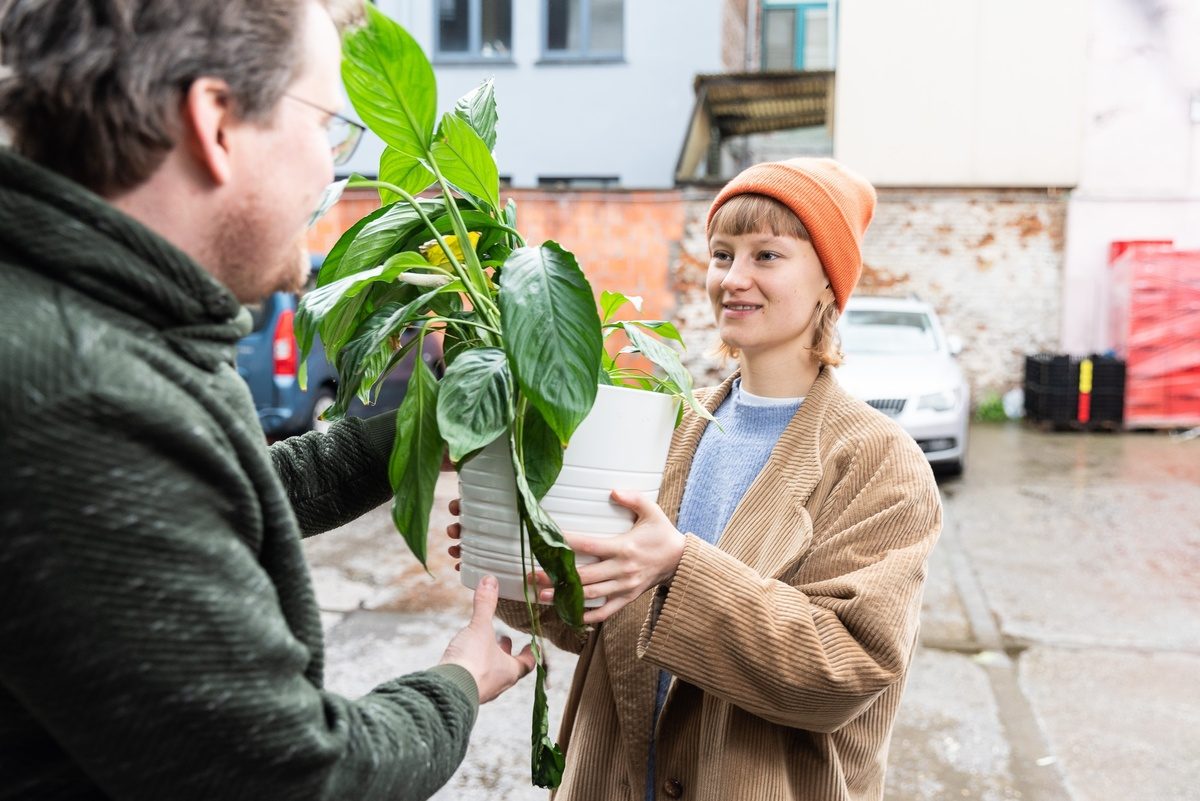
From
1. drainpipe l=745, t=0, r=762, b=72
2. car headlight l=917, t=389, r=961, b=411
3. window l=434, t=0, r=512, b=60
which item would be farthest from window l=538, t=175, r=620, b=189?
car headlight l=917, t=389, r=961, b=411

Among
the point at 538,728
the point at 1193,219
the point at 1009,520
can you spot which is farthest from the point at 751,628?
the point at 1193,219

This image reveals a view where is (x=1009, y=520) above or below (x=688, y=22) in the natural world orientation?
below

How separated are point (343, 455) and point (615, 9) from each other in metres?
13.2

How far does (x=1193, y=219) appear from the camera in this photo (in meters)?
11.6

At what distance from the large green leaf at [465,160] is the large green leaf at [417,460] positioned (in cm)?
25

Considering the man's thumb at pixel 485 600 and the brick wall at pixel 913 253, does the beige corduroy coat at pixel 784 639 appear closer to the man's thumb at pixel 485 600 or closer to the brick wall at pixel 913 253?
the man's thumb at pixel 485 600

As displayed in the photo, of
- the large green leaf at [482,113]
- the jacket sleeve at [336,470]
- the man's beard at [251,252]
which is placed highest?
the large green leaf at [482,113]

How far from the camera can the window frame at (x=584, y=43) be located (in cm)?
1338

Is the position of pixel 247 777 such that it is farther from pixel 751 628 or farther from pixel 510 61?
pixel 510 61

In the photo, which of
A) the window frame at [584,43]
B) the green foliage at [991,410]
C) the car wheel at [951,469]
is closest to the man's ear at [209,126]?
the car wheel at [951,469]

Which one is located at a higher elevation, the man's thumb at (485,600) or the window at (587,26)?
the window at (587,26)

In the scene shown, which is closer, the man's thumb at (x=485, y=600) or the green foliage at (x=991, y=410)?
the man's thumb at (x=485, y=600)

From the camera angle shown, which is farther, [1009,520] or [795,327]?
[1009,520]

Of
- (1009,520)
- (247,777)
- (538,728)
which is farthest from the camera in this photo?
(1009,520)
